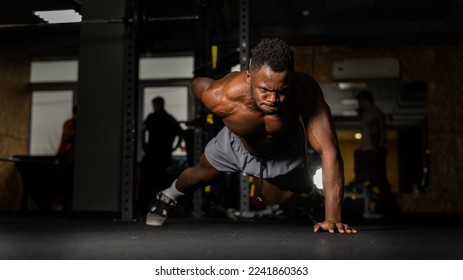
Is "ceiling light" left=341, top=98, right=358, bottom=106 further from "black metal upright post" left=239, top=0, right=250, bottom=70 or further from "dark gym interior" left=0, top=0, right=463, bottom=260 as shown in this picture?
"black metal upright post" left=239, top=0, right=250, bottom=70

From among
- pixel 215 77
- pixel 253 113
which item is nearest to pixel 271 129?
pixel 253 113

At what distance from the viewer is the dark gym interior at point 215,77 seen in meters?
3.51

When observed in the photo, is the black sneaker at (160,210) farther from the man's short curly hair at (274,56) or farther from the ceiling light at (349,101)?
the ceiling light at (349,101)

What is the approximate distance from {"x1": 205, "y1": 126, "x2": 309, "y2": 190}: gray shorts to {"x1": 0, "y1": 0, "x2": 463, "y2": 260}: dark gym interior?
79 cm

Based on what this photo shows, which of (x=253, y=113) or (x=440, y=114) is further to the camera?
(x=440, y=114)

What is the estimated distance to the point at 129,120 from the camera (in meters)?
2.95

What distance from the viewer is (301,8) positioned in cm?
596

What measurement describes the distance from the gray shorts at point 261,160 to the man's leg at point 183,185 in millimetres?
77

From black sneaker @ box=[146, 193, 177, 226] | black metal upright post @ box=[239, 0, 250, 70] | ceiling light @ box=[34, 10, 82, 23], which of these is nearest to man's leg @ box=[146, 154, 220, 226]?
black sneaker @ box=[146, 193, 177, 226]

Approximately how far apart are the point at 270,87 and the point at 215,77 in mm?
1652

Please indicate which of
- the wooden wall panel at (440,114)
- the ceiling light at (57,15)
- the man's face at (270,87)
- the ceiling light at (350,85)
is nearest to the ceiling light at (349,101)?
the ceiling light at (350,85)

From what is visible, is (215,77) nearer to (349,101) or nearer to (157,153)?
(157,153)

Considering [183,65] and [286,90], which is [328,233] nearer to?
[286,90]

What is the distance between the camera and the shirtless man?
1.74m
